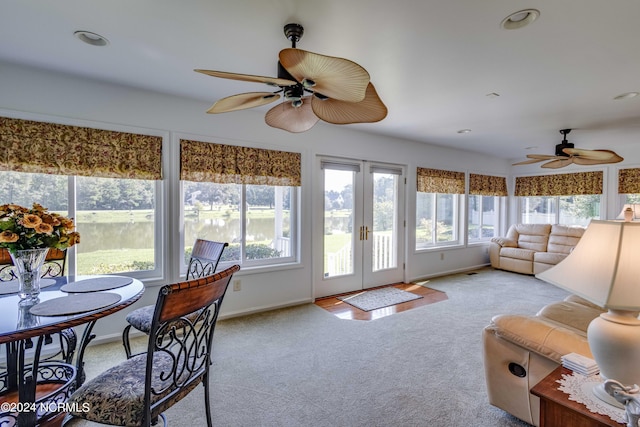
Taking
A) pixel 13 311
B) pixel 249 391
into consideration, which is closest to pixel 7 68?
pixel 13 311

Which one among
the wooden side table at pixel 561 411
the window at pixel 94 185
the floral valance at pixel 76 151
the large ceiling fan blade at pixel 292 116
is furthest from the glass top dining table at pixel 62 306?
the wooden side table at pixel 561 411

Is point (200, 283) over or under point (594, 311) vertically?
over

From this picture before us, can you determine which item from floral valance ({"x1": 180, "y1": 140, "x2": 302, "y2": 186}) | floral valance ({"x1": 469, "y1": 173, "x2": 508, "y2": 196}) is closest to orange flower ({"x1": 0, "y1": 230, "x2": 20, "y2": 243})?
floral valance ({"x1": 180, "y1": 140, "x2": 302, "y2": 186})

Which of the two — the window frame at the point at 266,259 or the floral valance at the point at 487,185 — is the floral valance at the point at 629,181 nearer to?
the floral valance at the point at 487,185

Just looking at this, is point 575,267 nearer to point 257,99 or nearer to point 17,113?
point 257,99

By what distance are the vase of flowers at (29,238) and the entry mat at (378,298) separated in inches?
125

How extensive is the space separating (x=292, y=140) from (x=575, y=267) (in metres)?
3.24

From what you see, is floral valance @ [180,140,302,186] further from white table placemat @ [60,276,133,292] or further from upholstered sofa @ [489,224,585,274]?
upholstered sofa @ [489,224,585,274]

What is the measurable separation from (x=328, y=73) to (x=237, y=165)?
95.6 inches

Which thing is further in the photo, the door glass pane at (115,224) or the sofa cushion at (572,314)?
the door glass pane at (115,224)

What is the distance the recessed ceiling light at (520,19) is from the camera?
1.71 m

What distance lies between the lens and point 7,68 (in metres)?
2.47

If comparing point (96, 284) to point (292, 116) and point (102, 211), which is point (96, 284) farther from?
point (292, 116)

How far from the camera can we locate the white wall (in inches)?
102
